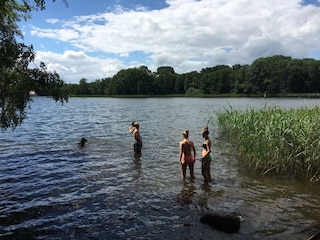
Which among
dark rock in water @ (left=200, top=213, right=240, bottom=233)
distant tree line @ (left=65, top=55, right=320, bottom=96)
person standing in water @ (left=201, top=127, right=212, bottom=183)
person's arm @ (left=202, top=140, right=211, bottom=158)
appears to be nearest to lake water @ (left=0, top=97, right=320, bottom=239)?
dark rock in water @ (left=200, top=213, right=240, bottom=233)

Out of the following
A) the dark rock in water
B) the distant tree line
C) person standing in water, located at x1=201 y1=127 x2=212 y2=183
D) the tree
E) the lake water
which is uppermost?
the distant tree line

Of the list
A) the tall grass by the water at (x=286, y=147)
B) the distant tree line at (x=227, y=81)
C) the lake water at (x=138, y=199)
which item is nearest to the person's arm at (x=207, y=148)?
the lake water at (x=138, y=199)

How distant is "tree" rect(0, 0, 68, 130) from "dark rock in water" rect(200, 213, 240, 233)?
605cm

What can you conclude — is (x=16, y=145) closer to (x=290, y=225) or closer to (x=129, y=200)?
(x=129, y=200)

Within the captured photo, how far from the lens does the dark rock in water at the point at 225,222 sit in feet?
27.8

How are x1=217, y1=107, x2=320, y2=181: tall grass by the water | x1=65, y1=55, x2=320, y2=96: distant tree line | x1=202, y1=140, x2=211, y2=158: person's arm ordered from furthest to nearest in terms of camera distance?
1. x1=65, y1=55, x2=320, y2=96: distant tree line
2. x1=217, y1=107, x2=320, y2=181: tall grass by the water
3. x1=202, y1=140, x2=211, y2=158: person's arm

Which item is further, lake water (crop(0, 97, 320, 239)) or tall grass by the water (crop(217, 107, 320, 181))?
tall grass by the water (crop(217, 107, 320, 181))

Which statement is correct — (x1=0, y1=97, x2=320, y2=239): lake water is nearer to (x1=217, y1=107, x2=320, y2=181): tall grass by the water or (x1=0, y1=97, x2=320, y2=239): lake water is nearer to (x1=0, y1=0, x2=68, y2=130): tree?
(x1=217, y1=107, x2=320, y2=181): tall grass by the water

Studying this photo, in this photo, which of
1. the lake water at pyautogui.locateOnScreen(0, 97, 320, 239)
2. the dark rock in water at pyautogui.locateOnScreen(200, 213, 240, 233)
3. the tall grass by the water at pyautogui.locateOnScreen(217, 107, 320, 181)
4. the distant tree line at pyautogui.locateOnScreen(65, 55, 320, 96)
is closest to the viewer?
the dark rock in water at pyautogui.locateOnScreen(200, 213, 240, 233)

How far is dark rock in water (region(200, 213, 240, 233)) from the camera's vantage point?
27.8 feet

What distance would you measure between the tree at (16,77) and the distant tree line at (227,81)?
9005 centimetres

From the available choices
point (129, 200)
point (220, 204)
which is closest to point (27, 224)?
point (129, 200)

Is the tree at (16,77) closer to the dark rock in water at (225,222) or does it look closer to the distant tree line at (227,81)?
the dark rock in water at (225,222)

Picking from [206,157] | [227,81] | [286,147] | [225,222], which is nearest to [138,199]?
[206,157]
